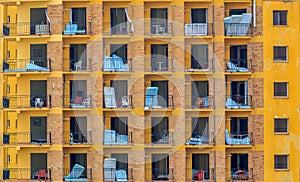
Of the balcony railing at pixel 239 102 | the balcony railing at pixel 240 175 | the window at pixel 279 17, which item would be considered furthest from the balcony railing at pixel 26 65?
the window at pixel 279 17

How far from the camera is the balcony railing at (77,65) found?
1379 inches

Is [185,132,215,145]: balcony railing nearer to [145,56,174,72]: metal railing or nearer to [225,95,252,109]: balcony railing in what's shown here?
[225,95,252,109]: balcony railing

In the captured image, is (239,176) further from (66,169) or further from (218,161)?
(66,169)

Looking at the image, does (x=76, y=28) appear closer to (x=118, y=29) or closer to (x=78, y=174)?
(x=118, y=29)

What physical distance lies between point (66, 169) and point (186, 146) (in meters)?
7.36

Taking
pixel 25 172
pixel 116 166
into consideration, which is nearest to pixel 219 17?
pixel 116 166

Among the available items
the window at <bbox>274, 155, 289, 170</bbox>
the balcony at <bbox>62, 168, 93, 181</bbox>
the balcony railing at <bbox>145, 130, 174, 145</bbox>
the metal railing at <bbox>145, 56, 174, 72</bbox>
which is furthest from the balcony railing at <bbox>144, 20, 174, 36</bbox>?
the window at <bbox>274, 155, 289, 170</bbox>

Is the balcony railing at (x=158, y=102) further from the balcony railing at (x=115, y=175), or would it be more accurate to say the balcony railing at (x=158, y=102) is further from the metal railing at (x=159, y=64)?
the balcony railing at (x=115, y=175)

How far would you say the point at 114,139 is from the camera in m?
34.7

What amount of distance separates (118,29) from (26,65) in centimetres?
612

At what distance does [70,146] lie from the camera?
34.5 meters

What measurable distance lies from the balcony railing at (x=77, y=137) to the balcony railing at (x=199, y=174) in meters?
6.21

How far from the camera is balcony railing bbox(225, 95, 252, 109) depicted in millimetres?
35094

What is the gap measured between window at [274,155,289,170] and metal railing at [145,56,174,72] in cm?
831
